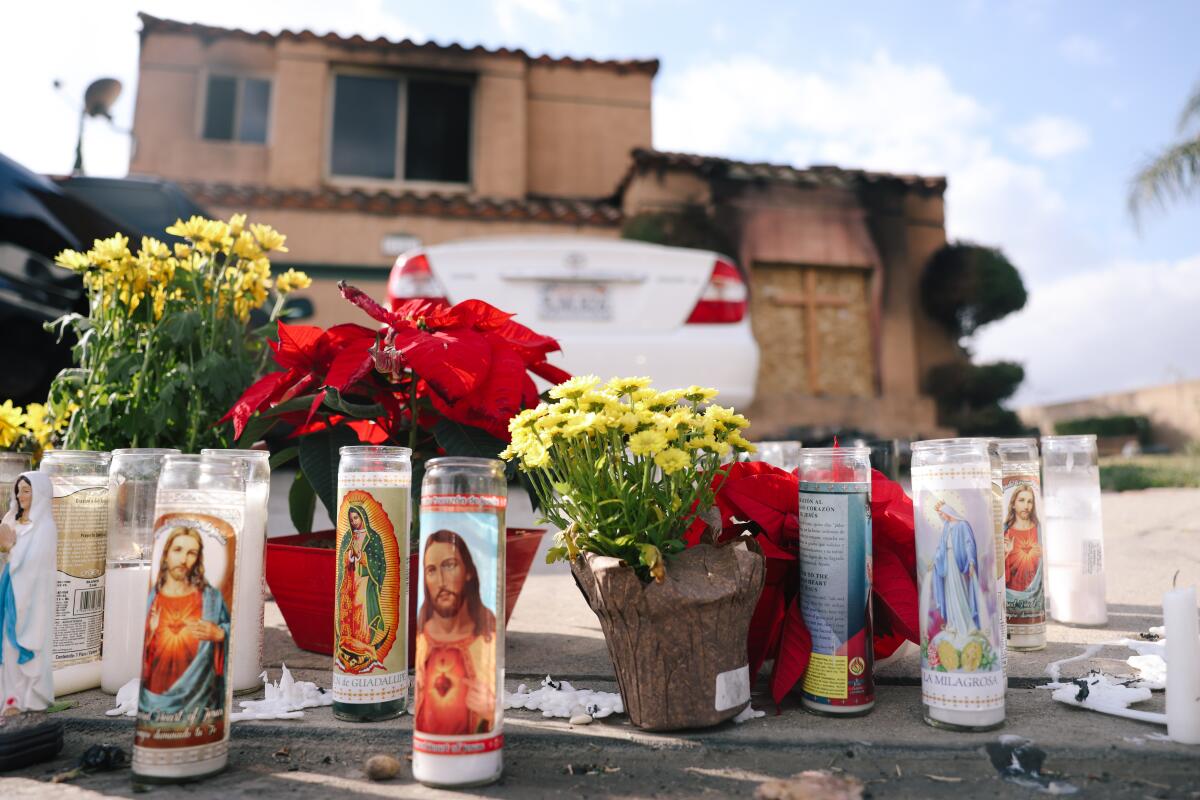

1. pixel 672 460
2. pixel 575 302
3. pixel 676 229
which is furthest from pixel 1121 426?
pixel 672 460

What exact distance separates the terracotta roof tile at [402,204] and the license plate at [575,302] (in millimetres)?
4762

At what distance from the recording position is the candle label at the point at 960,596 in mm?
1262

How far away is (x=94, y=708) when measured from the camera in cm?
143

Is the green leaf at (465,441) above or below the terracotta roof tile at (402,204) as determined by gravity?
below

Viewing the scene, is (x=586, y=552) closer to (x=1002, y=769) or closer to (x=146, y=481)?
(x=1002, y=769)

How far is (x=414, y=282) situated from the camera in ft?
11.6

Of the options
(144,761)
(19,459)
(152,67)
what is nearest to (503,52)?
(152,67)

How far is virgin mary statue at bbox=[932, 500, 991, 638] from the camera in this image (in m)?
1.27

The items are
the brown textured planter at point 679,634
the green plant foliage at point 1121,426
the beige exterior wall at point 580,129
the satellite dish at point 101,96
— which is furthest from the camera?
the green plant foliage at point 1121,426

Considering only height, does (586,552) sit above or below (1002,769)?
above

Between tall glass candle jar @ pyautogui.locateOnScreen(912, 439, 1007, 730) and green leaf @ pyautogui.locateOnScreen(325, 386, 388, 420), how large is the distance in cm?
105

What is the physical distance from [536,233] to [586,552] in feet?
24.1

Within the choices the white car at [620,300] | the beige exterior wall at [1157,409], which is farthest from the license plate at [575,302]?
the beige exterior wall at [1157,409]

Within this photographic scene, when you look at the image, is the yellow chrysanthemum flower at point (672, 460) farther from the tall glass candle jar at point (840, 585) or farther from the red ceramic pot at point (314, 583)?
the red ceramic pot at point (314, 583)
